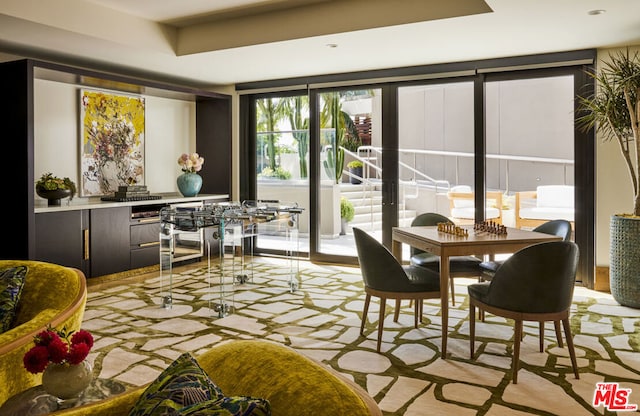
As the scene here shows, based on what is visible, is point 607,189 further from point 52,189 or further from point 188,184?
point 52,189

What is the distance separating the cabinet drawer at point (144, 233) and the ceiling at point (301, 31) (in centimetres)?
183

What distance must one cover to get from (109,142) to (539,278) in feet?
16.6

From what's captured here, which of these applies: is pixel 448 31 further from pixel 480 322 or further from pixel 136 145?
pixel 136 145

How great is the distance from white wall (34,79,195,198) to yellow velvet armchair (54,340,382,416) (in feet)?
15.8

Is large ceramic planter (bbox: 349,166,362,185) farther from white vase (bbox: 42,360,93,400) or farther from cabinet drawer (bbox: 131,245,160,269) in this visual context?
white vase (bbox: 42,360,93,400)

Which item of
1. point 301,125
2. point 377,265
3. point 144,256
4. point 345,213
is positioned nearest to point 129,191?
point 144,256

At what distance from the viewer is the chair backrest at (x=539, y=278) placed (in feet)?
9.15

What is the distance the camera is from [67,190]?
17.3 feet

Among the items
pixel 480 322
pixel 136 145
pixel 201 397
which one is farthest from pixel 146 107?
pixel 201 397

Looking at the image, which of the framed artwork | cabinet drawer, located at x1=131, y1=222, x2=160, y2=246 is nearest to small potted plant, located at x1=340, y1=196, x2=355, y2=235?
cabinet drawer, located at x1=131, y1=222, x2=160, y2=246

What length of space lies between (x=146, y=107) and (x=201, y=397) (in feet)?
20.1

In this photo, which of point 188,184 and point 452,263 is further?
point 188,184

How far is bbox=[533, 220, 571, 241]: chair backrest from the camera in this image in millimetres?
3773

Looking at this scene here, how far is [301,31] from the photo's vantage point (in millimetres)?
4777
